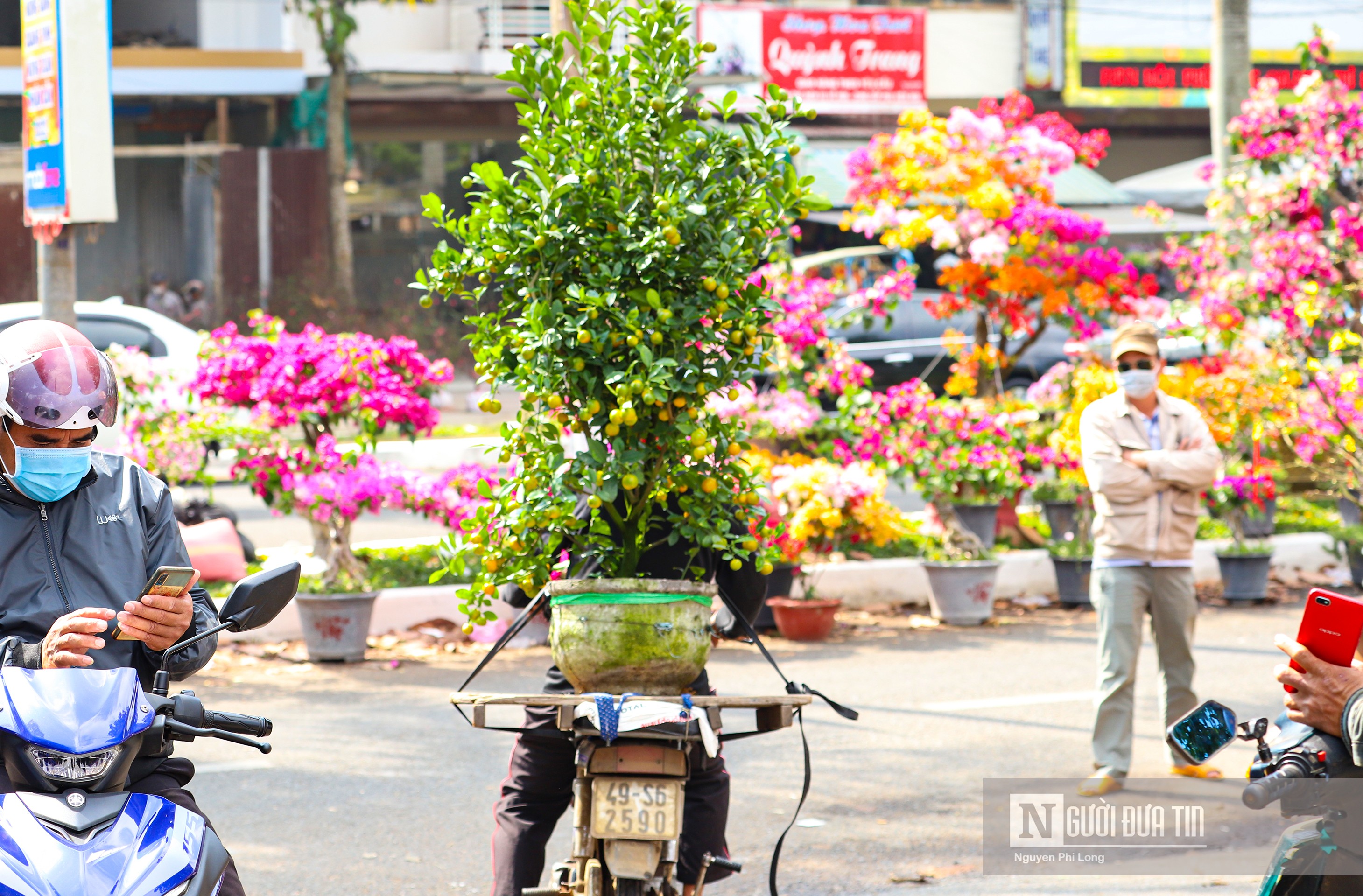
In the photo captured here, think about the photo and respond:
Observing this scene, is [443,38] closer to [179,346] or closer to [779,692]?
[179,346]

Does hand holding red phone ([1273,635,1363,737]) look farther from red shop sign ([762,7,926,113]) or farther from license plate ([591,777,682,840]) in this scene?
red shop sign ([762,7,926,113])

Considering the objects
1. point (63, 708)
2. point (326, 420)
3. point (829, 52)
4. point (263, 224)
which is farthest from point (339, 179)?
point (63, 708)

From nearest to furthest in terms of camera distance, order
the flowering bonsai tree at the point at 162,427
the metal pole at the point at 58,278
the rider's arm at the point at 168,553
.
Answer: the rider's arm at the point at 168,553, the metal pole at the point at 58,278, the flowering bonsai tree at the point at 162,427

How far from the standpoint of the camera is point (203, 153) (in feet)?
71.8

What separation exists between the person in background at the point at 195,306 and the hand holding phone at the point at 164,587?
18677 mm

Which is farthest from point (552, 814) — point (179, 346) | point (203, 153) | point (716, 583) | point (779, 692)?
point (203, 153)

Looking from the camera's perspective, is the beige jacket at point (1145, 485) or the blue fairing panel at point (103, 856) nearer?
the blue fairing panel at point (103, 856)

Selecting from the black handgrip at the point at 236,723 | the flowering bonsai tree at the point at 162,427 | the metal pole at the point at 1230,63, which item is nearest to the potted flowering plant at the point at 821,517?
the flowering bonsai tree at the point at 162,427

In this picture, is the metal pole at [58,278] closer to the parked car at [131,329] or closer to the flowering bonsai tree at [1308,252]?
the parked car at [131,329]

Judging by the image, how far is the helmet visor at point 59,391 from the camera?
2967 millimetres

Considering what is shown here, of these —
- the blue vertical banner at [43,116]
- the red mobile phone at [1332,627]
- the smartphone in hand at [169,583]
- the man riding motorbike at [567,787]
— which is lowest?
the man riding motorbike at [567,787]

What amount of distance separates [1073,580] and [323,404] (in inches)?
206

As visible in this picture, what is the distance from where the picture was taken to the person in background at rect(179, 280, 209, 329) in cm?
2111

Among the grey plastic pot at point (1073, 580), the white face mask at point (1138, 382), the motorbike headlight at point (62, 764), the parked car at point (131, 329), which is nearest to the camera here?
the motorbike headlight at point (62, 764)
